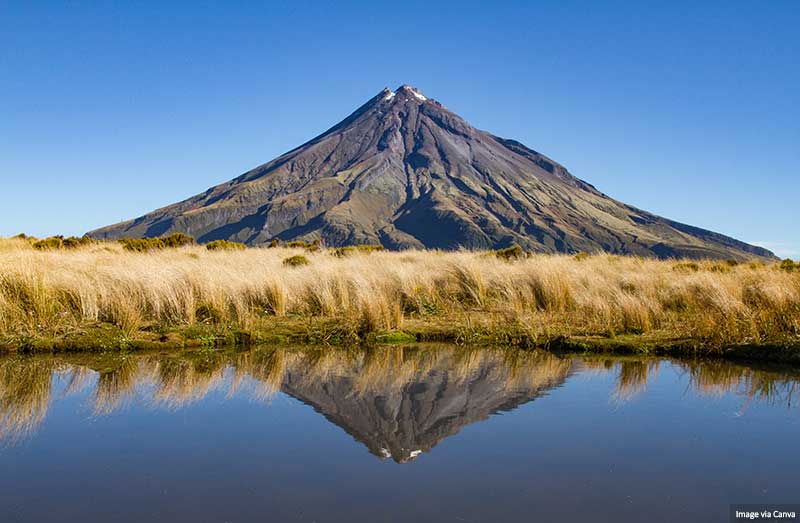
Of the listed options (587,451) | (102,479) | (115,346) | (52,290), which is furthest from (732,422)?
(52,290)

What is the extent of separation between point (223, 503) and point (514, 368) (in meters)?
5.92

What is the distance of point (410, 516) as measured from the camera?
465cm

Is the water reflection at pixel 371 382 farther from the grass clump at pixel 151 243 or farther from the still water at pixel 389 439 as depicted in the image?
the grass clump at pixel 151 243

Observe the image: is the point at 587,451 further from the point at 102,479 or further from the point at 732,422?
the point at 102,479

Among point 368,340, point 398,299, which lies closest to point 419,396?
point 368,340

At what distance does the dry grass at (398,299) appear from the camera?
11.6 metres

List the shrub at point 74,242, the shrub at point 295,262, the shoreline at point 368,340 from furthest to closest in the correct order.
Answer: the shrub at point 74,242 < the shrub at point 295,262 < the shoreline at point 368,340

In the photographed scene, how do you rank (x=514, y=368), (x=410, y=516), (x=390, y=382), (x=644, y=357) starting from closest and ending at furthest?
(x=410, y=516), (x=390, y=382), (x=514, y=368), (x=644, y=357)

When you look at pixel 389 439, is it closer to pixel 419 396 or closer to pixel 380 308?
pixel 419 396

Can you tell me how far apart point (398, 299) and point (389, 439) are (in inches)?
322

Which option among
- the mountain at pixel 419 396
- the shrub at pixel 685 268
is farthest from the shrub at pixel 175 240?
the mountain at pixel 419 396

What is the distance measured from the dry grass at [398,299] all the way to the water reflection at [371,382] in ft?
4.97

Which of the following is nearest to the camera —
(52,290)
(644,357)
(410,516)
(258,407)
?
(410,516)

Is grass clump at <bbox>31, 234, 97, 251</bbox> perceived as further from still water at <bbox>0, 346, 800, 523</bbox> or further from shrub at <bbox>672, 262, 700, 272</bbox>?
shrub at <bbox>672, 262, 700, 272</bbox>
